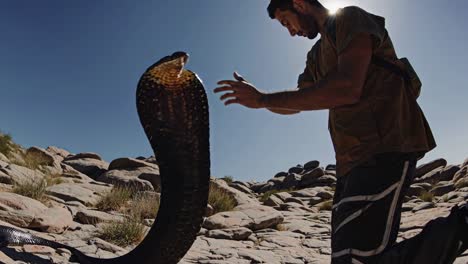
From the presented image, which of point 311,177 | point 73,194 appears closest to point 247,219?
point 73,194

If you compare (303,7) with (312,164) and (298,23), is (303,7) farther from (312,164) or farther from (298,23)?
(312,164)

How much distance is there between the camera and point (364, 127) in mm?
2600

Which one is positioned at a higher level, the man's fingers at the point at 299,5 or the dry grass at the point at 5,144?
the dry grass at the point at 5,144

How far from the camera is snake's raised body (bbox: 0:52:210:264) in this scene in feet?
8.54

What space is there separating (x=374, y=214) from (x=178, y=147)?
121cm

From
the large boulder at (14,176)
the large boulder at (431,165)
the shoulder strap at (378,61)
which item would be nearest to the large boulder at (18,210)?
the large boulder at (14,176)

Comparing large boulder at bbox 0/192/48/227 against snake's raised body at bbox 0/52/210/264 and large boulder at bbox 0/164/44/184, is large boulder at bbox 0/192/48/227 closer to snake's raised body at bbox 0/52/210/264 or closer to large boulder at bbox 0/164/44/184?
large boulder at bbox 0/164/44/184

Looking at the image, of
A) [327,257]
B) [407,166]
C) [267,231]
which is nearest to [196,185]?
[407,166]

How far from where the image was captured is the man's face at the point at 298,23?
2936mm

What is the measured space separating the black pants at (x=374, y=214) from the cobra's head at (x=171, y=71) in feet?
3.93

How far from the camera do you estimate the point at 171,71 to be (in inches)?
101

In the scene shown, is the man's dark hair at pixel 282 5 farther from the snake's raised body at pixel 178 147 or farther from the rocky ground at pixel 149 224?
the rocky ground at pixel 149 224

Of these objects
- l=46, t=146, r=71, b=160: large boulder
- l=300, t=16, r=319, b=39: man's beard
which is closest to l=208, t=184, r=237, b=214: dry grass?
l=300, t=16, r=319, b=39: man's beard

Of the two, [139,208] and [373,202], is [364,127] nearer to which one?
[373,202]
